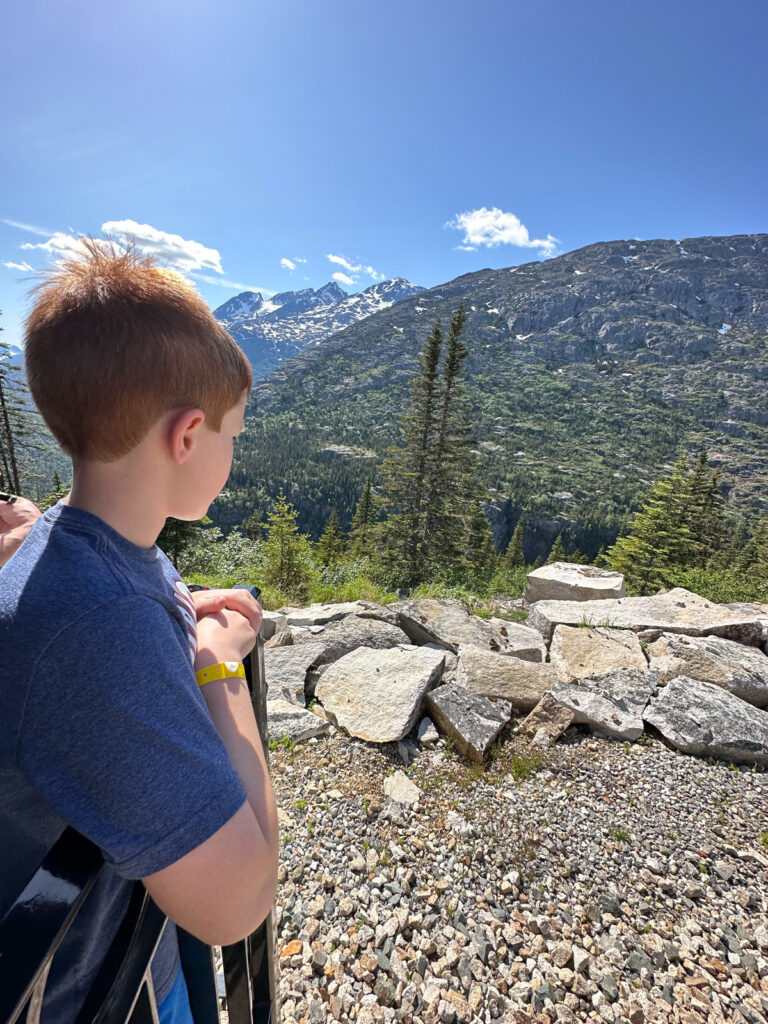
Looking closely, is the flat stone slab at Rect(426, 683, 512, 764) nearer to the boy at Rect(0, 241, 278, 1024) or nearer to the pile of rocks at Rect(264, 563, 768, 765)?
the pile of rocks at Rect(264, 563, 768, 765)

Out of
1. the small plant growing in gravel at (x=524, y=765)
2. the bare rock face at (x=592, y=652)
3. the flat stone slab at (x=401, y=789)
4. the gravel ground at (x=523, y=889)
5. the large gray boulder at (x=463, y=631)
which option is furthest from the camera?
the large gray boulder at (x=463, y=631)

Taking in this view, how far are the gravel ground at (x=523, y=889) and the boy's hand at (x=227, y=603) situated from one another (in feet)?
7.21

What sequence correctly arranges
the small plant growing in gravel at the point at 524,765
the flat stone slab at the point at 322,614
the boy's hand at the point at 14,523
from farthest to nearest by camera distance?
the flat stone slab at the point at 322,614 < the small plant growing in gravel at the point at 524,765 < the boy's hand at the point at 14,523

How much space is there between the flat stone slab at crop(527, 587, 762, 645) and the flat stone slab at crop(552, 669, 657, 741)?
7.53 feet

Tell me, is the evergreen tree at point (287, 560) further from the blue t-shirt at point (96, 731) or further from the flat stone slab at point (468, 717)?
the blue t-shirt at point (96, 731)

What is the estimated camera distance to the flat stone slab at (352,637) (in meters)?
5.36

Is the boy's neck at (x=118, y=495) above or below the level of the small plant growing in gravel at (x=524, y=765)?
above

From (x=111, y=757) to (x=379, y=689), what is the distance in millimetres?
3959

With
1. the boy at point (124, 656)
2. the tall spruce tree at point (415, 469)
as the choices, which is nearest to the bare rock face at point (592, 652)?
the boy at point (124, 656)

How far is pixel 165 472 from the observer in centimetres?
97

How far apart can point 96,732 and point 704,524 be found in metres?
30.9

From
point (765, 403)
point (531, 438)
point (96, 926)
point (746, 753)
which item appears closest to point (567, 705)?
point (746, 753)

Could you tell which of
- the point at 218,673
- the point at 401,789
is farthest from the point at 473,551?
the point at 218,673

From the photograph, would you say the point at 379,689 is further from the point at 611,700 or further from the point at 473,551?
the point at 473,551
